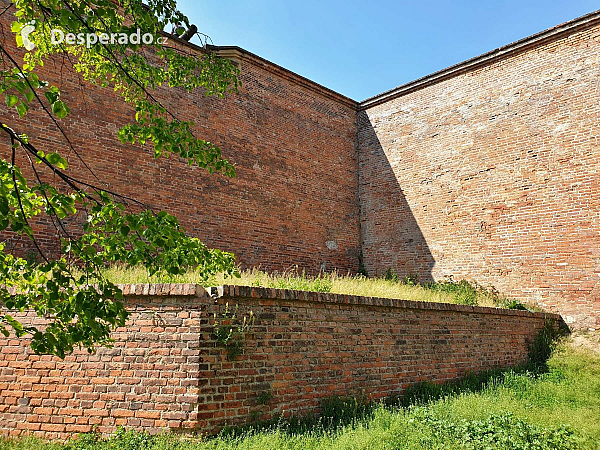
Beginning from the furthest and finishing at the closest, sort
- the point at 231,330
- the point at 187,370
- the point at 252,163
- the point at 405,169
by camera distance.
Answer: the point at 405,169, the point at 252,163, the point at 231,330, the point at 187,370

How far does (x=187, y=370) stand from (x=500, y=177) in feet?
33.0

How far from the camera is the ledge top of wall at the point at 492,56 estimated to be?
1136 cm

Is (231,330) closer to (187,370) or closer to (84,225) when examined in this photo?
(187,370)

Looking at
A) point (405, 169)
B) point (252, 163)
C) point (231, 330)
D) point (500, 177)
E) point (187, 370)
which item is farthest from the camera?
point (405, 169)

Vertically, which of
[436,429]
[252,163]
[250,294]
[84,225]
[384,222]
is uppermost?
[252,163]

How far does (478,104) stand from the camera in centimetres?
1303

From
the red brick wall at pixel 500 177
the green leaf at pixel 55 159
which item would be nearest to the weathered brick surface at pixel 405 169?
the red brick wall at pixel 500 177

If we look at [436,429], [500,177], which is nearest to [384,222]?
[500,177]

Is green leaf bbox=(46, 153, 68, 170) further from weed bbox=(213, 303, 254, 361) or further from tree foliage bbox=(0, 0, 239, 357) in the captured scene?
weed bbox=(213, 303, 254, 361)

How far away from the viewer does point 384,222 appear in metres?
14.5

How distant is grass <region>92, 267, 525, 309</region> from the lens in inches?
261

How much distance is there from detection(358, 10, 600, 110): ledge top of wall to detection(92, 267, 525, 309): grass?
5.76 m

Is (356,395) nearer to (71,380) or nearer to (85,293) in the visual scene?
(71,380)

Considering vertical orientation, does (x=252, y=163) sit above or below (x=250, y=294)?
above
